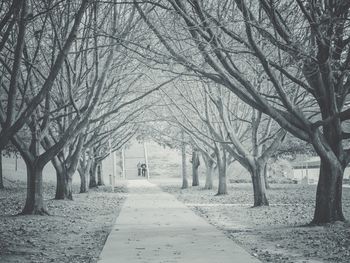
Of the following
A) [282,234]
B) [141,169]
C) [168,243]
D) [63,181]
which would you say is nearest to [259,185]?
[282,234]

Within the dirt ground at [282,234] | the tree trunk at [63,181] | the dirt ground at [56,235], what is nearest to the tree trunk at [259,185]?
the dirt ground at [282,234]

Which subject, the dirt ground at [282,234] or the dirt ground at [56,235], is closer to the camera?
the dirt ground at [282,234]

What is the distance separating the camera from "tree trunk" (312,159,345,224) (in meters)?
11.7

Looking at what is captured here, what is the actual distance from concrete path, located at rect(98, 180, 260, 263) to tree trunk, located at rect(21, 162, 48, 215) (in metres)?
2.66

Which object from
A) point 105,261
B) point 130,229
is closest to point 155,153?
point 130,229

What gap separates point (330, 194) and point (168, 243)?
14.3 ft

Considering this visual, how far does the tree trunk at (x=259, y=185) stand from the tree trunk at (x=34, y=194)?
722 cm

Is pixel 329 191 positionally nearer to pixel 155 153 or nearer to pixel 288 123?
pixel 288 123

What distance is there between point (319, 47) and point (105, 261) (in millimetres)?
6375

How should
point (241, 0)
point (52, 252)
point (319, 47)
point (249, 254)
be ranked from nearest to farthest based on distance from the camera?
point (249, 254) → point (52, 252) → point (241, 0) → point (319, 47)

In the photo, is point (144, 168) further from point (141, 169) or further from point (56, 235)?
point (56, 235)

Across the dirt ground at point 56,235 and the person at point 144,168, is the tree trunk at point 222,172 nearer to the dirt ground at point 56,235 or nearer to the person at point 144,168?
the dirt ground at point 56,235

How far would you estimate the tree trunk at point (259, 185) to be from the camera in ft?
58.3

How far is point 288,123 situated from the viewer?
11.6 meters
